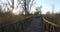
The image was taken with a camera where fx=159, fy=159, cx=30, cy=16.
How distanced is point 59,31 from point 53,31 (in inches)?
56.5

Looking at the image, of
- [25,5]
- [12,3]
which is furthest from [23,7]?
[12,3]

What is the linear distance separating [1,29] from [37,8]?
41.8 m

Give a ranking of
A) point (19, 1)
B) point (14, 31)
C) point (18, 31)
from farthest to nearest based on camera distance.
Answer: point (19, 1)
point (18, 31)
point (14, 31)

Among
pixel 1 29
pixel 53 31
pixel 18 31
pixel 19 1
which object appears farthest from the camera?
pixel 19 1

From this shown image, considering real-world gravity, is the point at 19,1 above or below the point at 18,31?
above

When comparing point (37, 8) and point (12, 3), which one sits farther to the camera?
point (37, 8)

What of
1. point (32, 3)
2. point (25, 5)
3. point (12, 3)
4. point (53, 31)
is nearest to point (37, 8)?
point (32, 3)

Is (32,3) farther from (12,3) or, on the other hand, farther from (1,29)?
(1,29)

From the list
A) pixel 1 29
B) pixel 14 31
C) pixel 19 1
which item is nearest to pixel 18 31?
pixel 14 31

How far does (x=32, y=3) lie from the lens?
5097cm

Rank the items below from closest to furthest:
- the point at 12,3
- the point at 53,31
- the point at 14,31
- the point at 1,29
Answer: the point at 53,31
the point at 1,29
the point at 14,31
the point at 12,3

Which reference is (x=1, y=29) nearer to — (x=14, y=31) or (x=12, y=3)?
(x=14, y=31)

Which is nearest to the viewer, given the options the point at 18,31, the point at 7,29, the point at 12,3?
the point at 7,29

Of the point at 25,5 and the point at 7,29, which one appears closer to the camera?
the point at 7,29
